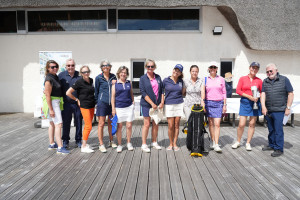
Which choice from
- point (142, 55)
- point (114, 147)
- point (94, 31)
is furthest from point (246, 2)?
point (114, 147)

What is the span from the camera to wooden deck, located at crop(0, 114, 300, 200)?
2.69m

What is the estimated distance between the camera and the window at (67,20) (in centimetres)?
834

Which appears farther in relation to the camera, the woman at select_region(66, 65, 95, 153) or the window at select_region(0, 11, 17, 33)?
the window at select_region(0, 11, 17, 33)

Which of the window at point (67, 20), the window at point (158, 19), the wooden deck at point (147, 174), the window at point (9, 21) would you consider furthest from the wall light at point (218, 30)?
the window at point (9, 21)

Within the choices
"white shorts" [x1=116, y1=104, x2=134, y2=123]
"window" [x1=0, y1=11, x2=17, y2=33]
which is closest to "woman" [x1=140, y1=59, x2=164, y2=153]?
"white shorts" [x1=116, y1=104, x2=134, y2=123]

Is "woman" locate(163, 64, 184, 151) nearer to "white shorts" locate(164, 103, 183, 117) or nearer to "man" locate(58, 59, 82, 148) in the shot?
"white shorts" locate(164, 103, 183, 117)

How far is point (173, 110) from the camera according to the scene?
4.09 m

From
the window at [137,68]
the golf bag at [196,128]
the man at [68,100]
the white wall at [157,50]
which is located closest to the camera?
the golf bag at [196,128]

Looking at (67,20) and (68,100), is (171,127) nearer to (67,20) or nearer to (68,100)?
(68,100)

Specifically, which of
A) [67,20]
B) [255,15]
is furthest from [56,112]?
[255,15]

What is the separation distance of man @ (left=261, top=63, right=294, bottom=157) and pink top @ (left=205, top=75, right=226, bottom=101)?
30.0 inches

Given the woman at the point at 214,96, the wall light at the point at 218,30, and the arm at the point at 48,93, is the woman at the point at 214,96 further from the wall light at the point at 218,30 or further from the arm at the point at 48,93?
the wall light at the point at 218,30

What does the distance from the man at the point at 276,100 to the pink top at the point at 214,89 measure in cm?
76

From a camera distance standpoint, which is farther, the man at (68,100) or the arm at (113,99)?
the man at (68,100)
